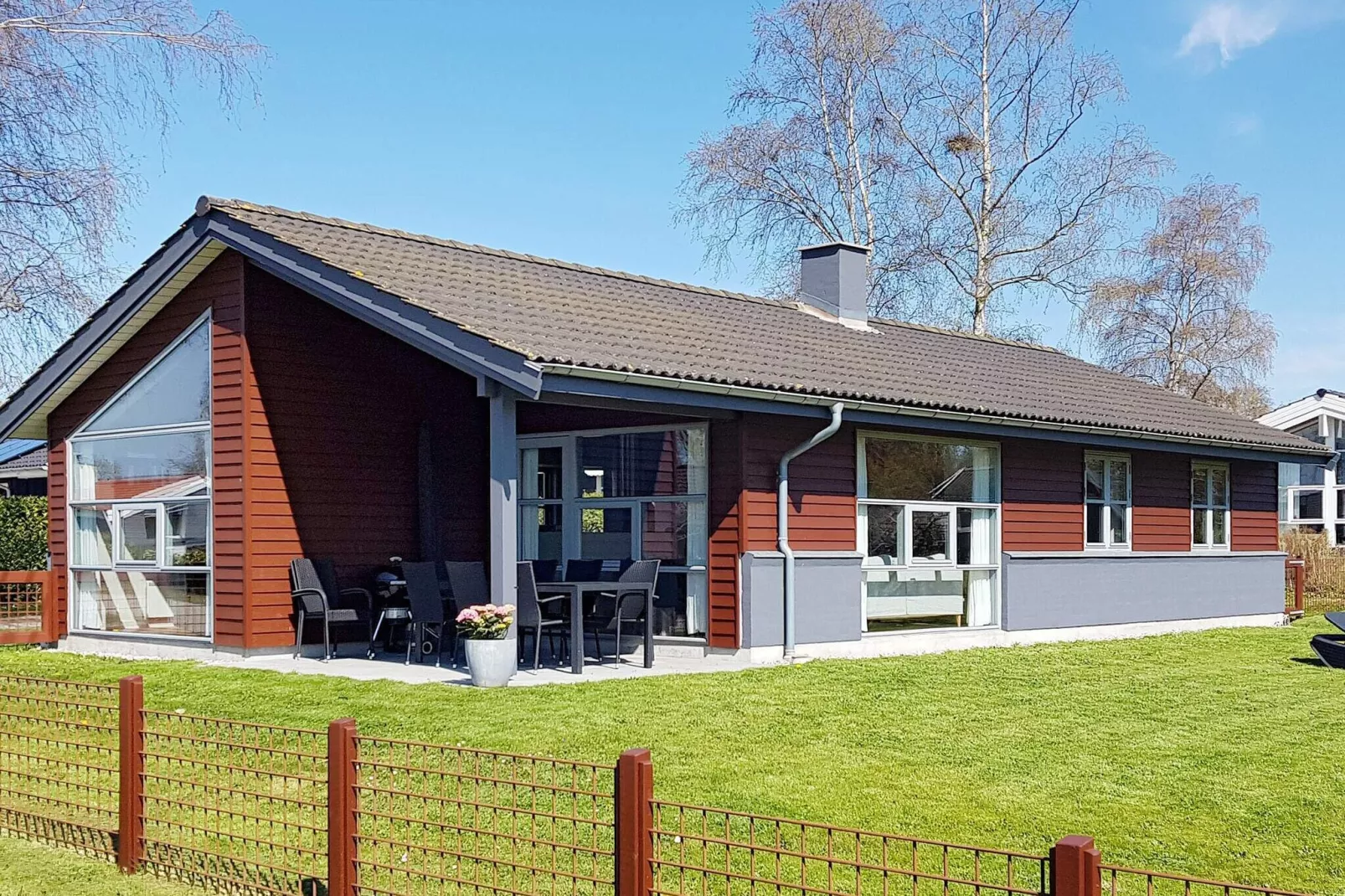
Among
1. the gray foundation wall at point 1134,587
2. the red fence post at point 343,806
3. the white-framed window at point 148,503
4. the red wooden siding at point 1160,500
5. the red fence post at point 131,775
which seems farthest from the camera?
the red wooden siding at point 1160,500

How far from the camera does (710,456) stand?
14281mm

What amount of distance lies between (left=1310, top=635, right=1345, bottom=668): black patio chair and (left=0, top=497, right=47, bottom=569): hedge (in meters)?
17.5

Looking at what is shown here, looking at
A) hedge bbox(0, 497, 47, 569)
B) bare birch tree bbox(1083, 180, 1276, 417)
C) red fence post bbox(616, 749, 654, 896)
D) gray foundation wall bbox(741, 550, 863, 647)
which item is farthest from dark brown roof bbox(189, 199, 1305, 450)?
bare birch tree bbox(1083, 180, 1276, 417)

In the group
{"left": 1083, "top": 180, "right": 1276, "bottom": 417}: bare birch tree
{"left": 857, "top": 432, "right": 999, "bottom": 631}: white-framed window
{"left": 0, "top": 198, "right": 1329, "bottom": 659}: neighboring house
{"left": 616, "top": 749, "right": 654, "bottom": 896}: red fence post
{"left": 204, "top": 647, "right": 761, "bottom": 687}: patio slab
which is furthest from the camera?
{"left": 1083, "top": 180, "right": 1276, "bottom": 417}: bare birch tree

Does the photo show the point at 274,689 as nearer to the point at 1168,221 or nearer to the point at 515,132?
the point at 515,132

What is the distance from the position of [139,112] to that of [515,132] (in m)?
12.3

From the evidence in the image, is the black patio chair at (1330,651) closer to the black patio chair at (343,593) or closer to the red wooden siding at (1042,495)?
the red wooden siding at (1042,495)

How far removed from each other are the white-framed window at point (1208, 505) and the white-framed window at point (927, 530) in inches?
197

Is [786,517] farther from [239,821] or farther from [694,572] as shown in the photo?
[239,821]

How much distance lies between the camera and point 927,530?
52.7ft

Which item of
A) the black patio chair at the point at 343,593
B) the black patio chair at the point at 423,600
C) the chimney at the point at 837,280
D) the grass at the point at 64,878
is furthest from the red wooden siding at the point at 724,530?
the grass at the point at 64,878

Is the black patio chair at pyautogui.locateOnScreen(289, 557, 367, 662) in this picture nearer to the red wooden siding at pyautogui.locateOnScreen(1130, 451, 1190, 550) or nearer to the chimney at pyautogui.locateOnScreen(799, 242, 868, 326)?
the chimney at pyautogui.locateOnScreen(799, 242, 868, 326)

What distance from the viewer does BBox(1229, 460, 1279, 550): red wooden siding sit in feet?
70.3

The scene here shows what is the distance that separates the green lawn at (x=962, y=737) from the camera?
23.4 feet
